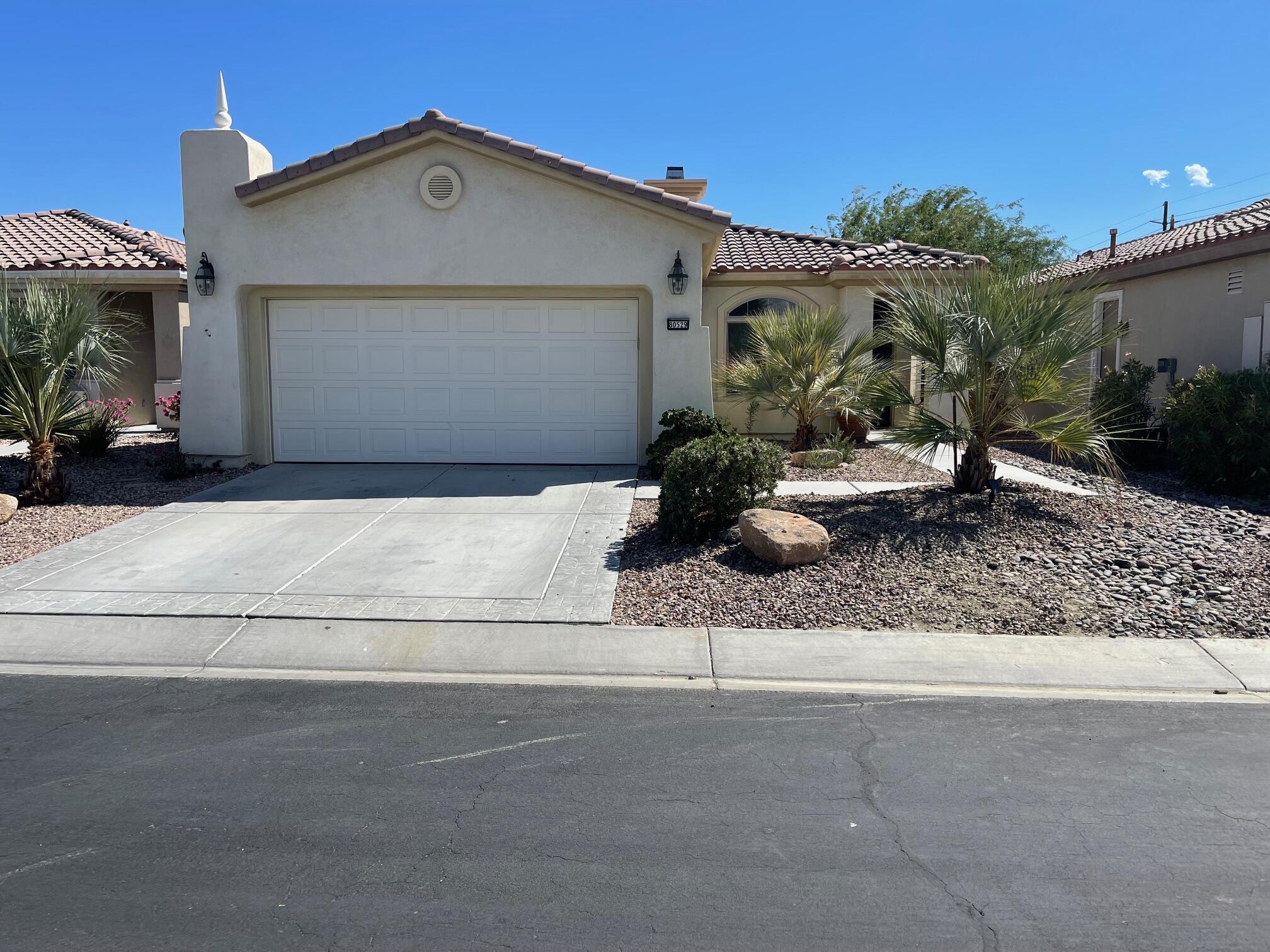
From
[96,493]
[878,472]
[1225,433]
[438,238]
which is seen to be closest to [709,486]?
[878,472]

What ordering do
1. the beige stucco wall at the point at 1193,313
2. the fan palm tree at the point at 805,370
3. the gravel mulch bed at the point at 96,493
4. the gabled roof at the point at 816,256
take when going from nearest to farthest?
the gravel mulch bed at the point at 96,493, the beige stucco wall at the point at 1193,313, the fan palm tree at the point at 805,370, the gabled roof at the point at 816,256

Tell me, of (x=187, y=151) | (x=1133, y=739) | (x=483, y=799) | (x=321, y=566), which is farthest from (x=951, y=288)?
(x=187, y=151)

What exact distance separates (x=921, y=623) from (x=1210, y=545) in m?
3.28

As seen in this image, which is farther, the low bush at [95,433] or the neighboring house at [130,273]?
the neighboring house at [130,273]

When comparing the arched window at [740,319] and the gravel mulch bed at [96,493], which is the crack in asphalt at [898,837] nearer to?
the gravel mulch bed at [96,493]

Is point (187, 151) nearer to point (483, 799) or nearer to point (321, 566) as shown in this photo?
point (321, 566)

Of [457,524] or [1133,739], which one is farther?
[457,524]

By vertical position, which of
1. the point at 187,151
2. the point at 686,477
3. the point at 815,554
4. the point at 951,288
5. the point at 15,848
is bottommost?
the point at 15,848

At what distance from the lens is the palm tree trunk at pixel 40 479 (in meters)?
10.8

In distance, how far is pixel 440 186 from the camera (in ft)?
41.5

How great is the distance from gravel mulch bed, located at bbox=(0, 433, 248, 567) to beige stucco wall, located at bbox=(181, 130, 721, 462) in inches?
67.1

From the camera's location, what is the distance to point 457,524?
10.0 metres

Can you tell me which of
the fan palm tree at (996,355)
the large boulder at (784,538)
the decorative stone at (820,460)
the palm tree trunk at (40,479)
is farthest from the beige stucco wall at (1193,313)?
the palm tree trunk at (40,479)

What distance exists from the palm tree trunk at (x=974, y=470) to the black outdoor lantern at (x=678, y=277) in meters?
4.65
